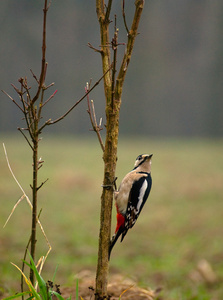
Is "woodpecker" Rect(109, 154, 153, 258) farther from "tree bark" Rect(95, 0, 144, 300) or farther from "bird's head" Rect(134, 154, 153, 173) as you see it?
"tree bark" Rect(95, 0, 144, 300)

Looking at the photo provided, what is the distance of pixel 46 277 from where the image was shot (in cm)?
386

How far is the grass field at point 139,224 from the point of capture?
157 inches

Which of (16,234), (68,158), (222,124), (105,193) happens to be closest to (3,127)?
(68,158)

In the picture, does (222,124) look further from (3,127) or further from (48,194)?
(48,194)

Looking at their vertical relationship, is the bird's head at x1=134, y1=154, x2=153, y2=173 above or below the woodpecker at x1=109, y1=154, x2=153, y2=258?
above

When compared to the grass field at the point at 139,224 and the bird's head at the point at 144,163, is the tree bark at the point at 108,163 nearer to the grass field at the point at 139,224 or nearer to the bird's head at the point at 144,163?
the bird's head at the point at 144,163

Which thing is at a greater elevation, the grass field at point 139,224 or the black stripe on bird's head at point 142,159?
the black stripe on bird's head at point 142,159

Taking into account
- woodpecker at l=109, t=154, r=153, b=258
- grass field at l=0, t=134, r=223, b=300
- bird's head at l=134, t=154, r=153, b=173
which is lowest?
grass field at l=0, t=134, r=223, b=300

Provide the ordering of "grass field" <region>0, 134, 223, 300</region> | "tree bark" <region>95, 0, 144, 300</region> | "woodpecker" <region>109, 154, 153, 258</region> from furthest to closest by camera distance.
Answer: "grass field" <region>0, 134, 223, 300</region>
"woodpecker" <region>109, 154, 153, 258</region>
"tree bark" <region>95, 0, 144, 300</region>

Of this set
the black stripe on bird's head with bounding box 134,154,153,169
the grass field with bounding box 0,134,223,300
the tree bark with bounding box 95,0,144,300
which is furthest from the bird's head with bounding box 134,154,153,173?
the grass field with bounding box 0,134,223,300

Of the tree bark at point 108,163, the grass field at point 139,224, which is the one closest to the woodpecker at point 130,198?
the tree bark at point 108,163

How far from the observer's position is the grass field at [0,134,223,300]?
13.1ft

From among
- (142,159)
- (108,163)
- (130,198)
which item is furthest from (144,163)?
(108,163)

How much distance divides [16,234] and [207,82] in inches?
491
